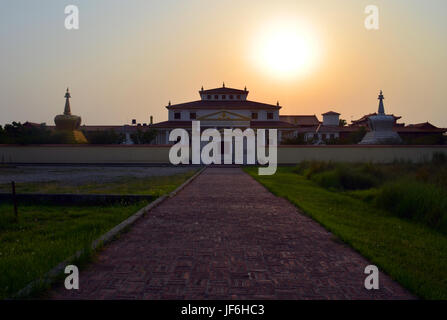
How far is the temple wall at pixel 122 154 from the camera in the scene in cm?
3591

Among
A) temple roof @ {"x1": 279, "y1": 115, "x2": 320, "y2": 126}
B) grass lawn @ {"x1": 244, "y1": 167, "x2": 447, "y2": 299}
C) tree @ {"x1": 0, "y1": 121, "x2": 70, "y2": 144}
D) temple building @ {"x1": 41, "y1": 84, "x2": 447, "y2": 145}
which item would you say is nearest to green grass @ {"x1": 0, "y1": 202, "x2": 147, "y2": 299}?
grass lawn @ {"x1": 244, "y1": 167, "x2": 447, "y2": 299}

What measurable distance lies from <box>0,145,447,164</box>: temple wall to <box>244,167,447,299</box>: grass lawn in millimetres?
25718

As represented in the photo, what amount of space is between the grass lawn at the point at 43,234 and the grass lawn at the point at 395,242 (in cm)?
434

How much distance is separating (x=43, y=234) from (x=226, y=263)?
13.9 feet

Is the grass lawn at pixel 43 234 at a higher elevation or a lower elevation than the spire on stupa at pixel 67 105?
lower

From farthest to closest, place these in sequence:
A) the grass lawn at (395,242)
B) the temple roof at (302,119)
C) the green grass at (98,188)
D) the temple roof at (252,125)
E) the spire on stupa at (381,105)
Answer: the temple roof at (302,119) < the temple roof at (252,125) < the spire on stupa at (381,105) < the green grass at (98,188) < the grass lawn at (395,242)

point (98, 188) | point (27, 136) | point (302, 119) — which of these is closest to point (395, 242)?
point (98, 188)

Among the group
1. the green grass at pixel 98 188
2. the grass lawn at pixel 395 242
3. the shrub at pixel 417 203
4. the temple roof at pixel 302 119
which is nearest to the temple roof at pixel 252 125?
the temple roof at pixel 302 119

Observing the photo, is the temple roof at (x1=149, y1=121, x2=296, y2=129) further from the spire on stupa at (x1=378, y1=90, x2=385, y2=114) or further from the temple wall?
the temple wall

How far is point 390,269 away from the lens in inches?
192

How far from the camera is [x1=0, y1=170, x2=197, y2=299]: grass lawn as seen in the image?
4.77 m

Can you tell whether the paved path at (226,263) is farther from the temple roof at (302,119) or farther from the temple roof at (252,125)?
the temple roof at (302,119)
